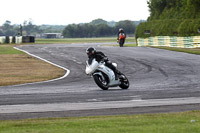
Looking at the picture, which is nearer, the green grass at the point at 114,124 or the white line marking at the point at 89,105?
the green grass at the point at 114,124

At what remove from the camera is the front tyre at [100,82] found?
712 inches

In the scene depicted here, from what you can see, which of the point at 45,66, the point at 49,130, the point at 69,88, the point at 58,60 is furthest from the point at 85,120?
the point at 58,60

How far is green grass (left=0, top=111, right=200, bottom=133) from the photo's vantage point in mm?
9234

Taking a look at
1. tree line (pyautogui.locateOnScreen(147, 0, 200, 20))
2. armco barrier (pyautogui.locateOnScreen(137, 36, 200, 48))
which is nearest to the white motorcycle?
armco barrier (pyautogui.locateOnScreen(137, 36, 200, 48))

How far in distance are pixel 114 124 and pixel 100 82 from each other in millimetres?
8117

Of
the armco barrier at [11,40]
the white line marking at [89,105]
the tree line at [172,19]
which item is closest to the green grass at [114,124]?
the white line marking at [89,105]

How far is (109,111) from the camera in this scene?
41.1 ft

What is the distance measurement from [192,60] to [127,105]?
2001 centimetres

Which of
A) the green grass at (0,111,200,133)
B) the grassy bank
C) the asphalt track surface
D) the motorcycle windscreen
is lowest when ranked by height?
the grassy bank

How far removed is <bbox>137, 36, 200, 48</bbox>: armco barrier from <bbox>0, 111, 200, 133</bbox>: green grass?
37.0 meters

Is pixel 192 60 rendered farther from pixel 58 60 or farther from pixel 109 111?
pixel 109 111

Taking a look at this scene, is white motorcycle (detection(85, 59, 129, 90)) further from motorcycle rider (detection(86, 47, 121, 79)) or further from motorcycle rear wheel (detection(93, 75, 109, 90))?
motorcycle rider (detection(86, 47, 121, 79))

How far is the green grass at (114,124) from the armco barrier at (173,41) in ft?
121

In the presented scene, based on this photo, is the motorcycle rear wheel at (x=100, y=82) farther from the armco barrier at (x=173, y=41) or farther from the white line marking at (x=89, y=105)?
the armco barrier at (x=173, y=41)
